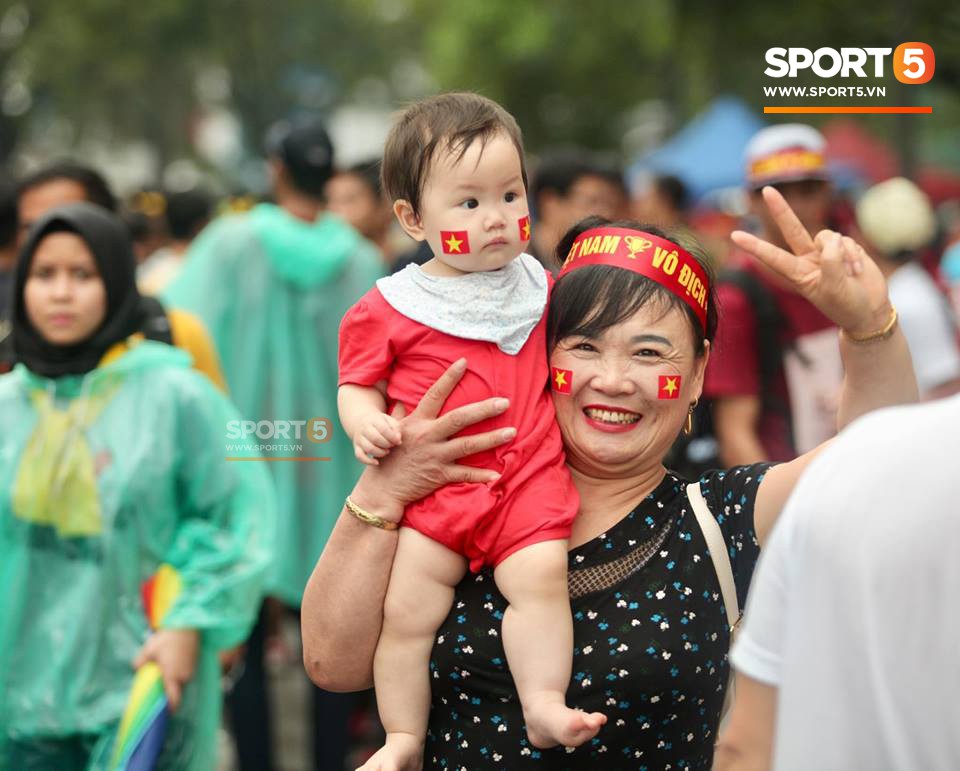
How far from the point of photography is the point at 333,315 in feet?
19.1

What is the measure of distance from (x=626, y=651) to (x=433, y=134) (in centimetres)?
96

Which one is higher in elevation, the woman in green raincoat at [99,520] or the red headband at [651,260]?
the red headband at [651,260]

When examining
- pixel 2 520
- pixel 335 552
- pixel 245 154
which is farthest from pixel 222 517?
pixel 245 154

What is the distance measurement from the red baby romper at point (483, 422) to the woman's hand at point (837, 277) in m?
0.46

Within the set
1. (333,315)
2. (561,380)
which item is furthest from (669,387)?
(333,315)

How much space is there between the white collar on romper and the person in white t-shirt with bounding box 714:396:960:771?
97 centimetres

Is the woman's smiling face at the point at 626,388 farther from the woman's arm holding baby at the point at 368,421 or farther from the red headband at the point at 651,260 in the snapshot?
the woman's arm holding baby at the point at 368,421

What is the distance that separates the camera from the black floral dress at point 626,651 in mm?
2414

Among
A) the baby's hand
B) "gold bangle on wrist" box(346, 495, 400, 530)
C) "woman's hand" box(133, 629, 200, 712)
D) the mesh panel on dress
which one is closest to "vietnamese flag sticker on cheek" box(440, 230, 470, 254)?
the baby's hand

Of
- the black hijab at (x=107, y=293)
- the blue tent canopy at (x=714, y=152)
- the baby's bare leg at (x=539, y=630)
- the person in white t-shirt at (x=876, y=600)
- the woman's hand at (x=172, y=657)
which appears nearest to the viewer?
the person in white t-shirt at (x=876, y=600)

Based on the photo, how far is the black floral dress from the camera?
7.92ft

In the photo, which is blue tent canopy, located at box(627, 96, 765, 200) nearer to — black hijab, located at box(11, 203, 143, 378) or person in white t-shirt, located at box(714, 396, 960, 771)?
black hijab, located at box(11, 203, 143, 378)

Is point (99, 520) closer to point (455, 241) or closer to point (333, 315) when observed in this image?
point (455, 241)
